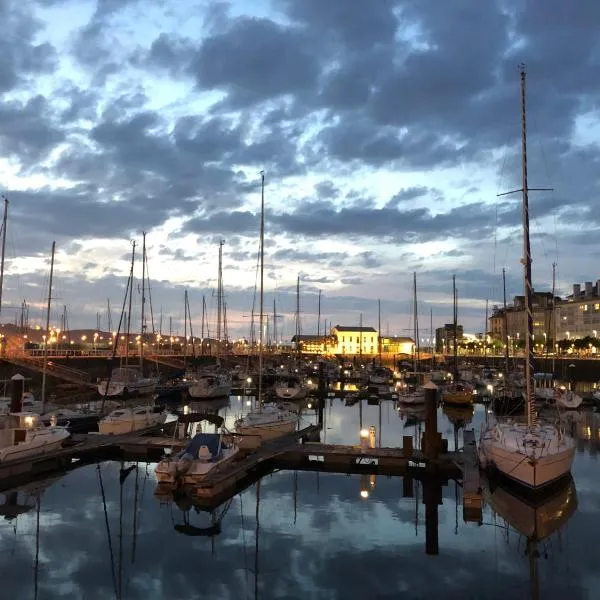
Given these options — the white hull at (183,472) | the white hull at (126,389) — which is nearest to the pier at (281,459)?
the white hull at (183,472)

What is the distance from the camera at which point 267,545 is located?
19828 millimetres

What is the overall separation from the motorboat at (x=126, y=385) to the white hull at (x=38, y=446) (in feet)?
104

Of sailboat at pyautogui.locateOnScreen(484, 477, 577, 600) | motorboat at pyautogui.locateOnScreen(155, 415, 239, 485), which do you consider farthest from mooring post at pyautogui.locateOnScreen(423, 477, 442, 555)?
motorboat at pyautogui.locateOnScreen(155, 415, 239, 485)

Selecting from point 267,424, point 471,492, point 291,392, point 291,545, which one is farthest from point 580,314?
point 291,545

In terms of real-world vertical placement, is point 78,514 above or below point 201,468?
below

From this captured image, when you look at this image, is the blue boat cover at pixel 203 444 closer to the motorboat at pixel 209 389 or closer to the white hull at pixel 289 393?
the white hull at pixel 289 393

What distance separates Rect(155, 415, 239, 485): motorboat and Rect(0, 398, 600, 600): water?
1.23m

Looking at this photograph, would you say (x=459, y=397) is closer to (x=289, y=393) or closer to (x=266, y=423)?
(x=289, y=393)

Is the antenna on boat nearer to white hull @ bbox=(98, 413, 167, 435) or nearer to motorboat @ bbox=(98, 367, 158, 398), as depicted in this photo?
white hull @ bbox=(98, 413, 167, 435)

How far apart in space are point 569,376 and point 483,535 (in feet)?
313

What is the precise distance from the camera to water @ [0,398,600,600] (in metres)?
16.4

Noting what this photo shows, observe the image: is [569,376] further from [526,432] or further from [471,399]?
[526,432]

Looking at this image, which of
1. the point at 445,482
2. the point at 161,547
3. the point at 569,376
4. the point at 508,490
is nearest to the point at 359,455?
the point at 445,482

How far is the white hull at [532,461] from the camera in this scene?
952 inches
